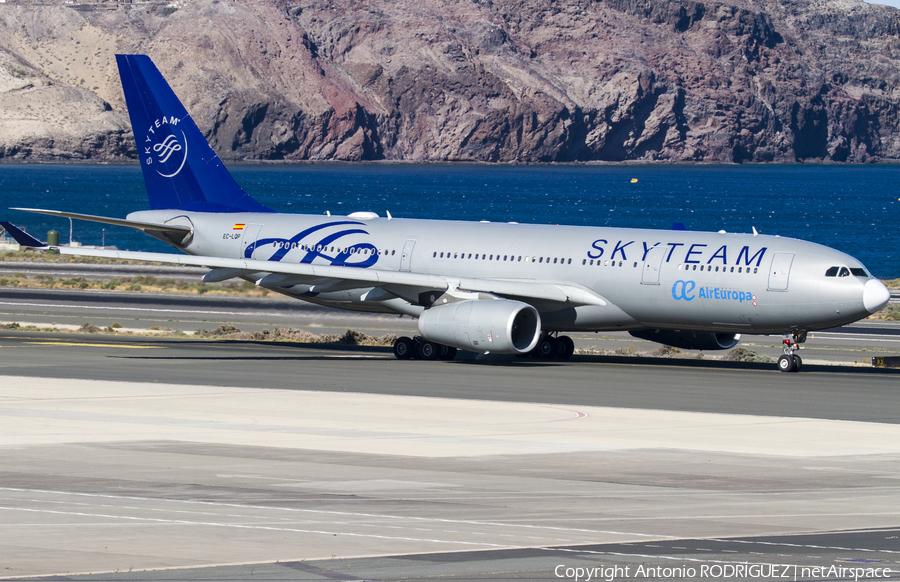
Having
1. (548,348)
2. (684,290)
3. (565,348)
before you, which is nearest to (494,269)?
(548,348)

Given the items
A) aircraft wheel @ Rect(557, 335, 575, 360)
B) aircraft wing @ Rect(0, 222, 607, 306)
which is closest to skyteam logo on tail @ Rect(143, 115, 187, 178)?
aircraft wing @ Rect(0, 222, 607, 306)

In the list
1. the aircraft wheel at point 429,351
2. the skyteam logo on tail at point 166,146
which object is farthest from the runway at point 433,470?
the skyteam logo on tail at point 166,146

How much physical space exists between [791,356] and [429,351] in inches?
420

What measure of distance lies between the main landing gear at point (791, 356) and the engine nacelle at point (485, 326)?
22.8 feet

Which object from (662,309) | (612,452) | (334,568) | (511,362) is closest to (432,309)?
(511,362)

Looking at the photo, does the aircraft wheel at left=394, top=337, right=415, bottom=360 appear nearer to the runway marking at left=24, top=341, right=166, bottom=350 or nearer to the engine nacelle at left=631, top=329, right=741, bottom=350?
the engine nacelle at left=631, top=329, right=741, bottom=350

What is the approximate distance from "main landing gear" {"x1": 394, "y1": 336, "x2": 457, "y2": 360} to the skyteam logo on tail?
11.5 meters

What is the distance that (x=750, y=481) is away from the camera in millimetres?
19266

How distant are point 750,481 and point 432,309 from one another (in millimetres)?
19696

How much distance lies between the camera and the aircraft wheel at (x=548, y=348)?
40875 mm

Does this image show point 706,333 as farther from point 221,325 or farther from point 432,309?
point 221,325

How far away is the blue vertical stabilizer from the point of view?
45469 mm

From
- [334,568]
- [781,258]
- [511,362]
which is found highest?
[781,258]

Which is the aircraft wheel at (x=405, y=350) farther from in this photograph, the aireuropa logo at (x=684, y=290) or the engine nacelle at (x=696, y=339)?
the aireuropa logo at (x=684, y=290)
